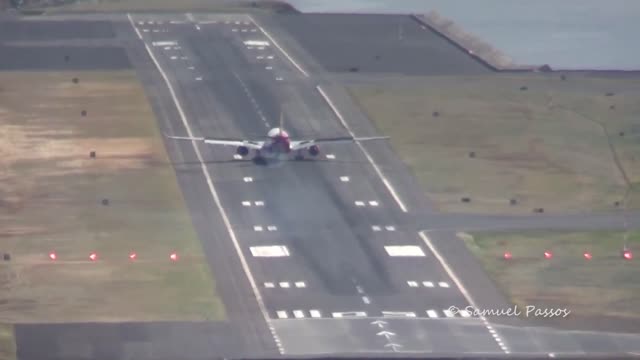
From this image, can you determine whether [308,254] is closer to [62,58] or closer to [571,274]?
[571,274]

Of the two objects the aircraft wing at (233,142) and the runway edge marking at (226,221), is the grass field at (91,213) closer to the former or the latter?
the runway edge marking at (226,221)

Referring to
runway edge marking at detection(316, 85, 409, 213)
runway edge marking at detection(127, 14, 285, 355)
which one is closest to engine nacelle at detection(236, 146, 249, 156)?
runway edge marking at detection(127, 14, 285, 355)

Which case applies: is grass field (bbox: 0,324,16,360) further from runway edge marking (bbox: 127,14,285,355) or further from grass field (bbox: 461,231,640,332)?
grass field (bbox: 461,231,640,332)

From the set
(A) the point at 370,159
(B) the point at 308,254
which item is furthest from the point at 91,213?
(A) the point at 370,159

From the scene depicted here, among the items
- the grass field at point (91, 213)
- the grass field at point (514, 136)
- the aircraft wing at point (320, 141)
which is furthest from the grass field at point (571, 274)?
the aircraft wing at point (320, 141)

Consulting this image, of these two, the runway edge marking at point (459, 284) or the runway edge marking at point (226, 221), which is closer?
the runway edge marking at point (459, 284)

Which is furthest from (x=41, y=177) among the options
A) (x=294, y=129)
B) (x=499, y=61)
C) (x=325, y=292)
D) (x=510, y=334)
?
(x=499, y=61)

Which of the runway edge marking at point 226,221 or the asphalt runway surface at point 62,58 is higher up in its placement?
the runway edge marking at point 226,221

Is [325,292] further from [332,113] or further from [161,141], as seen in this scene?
[332,113]
